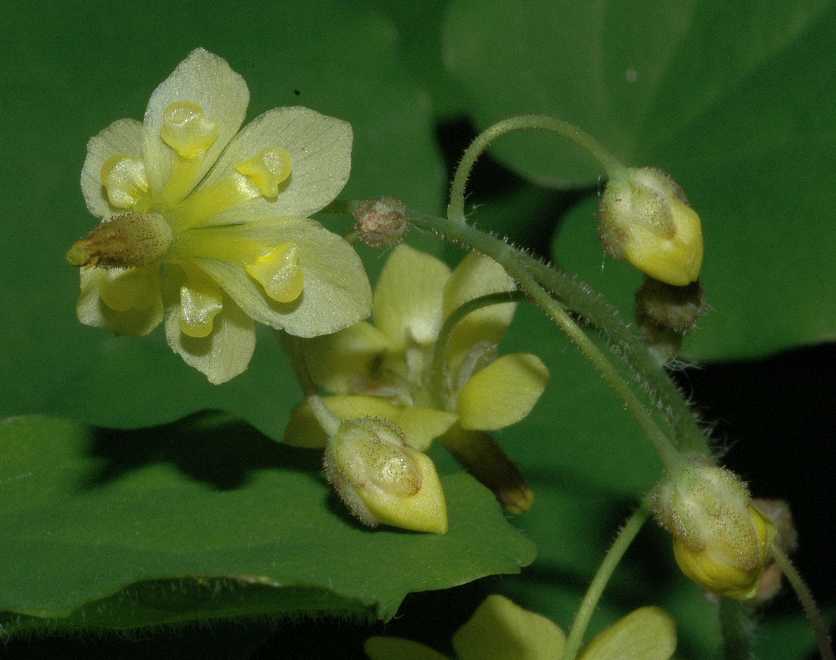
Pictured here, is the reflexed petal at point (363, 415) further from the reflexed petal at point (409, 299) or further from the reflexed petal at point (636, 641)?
the reflexed petal at point (636, 641)

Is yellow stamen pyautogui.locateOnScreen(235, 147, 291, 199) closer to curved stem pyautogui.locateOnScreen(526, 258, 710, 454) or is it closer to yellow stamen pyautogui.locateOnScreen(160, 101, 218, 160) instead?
yellow stamen pyautogui.locateOnScreen(160, 101, 218, 160)

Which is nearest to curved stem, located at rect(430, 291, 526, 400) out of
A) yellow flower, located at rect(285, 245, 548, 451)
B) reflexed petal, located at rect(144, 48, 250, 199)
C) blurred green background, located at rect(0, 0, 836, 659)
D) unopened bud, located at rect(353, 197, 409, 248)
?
yellow flower, located at rect(285, 245, 548, 451)

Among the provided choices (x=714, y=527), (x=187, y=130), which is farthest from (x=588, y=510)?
(x=187, y=130)

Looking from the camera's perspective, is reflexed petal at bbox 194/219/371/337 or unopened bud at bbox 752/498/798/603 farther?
unopened bud at bbox 752/498/798/603

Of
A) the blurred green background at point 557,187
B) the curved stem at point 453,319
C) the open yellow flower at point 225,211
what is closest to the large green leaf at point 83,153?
the blurred green background at point 557,187

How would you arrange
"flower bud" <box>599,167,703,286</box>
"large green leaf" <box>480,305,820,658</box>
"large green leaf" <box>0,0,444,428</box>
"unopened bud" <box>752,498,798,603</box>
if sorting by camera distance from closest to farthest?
"flower bud" <box>599,167,703,286</box>
"unopened bud" <box>752,498,798,603</box>
"large green leaf" <box>480,305,820,658</box>
"large green leaf" <box>0,0,444,428</box>
